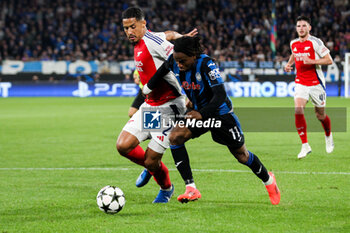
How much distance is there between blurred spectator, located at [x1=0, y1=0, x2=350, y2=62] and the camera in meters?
32.4

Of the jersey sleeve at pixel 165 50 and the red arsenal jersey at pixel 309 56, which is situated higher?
the jersey sleeve at pixel 165 50

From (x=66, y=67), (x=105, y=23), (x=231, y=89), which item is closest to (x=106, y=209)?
(x=231, y=89)

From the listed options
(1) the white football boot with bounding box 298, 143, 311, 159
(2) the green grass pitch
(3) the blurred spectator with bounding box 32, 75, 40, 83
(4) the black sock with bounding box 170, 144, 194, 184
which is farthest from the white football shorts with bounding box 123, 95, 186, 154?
(3) the blurred spectator with bounding box 32, 75, 40, 83

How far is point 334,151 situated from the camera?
10289mm

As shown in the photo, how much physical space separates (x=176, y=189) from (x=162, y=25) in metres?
29.4

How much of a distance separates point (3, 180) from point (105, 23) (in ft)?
95.3

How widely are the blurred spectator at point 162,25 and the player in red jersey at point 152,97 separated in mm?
23955

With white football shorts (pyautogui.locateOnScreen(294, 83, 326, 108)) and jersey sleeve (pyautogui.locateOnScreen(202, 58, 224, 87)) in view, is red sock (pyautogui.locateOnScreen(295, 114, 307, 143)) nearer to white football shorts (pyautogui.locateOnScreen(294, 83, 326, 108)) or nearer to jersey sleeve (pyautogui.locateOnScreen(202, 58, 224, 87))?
white football shorts (pyautogui.locateOnScreen(294, 83, 326, 108))

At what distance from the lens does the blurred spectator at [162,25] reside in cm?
3244

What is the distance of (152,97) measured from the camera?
20.4 feet

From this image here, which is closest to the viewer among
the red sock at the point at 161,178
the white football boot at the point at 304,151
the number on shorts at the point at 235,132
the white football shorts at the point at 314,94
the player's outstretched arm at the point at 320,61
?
the number on shorts at the point at 235,132

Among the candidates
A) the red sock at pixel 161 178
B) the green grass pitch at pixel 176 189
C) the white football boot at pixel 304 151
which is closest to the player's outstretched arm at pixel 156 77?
the red sock at pixel 161 178

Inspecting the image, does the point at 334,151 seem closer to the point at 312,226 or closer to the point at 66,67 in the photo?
the point at 312,226

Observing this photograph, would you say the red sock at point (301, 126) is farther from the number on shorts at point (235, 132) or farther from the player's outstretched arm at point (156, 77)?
the player's outstretched arm at point (156, 77)
